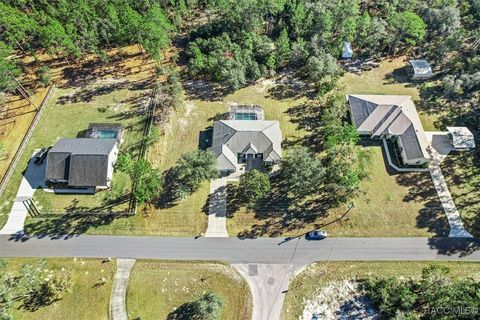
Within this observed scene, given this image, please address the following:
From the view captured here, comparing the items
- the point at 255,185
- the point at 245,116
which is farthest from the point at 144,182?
the point at 245,116

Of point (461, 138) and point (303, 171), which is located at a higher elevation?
point (303, 171)

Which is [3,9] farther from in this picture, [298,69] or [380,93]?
[380,93]

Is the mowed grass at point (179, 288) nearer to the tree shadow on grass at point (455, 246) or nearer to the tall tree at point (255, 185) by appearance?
the tall tree at point (255, 185)

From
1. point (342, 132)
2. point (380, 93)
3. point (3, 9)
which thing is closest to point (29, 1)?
point (3, 9)

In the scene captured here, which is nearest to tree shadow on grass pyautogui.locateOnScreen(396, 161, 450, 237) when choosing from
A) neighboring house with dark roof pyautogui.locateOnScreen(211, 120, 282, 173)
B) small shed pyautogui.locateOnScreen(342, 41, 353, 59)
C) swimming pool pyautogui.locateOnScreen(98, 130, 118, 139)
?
neighboring house with dark roof pyautogui.locateOnScreen(211, 120, 282, 173)

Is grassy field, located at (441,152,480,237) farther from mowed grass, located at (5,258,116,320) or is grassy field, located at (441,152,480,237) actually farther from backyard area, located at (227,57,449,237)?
mowed grass, located at (5,258,116,320)

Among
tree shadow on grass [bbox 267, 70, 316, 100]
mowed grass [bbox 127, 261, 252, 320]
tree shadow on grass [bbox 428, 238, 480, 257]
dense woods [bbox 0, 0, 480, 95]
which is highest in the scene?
dense woods [bbox 0, 0, 480, 95]

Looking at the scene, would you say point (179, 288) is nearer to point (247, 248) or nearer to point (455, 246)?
point (247, 248)

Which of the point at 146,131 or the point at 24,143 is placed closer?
the point at 24,143
